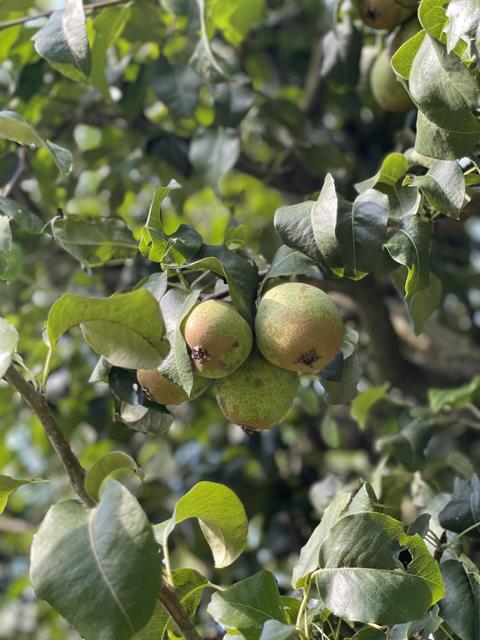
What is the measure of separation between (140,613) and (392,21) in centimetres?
95

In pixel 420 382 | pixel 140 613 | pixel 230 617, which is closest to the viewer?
pixel 140 613

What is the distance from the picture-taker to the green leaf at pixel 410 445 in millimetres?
1394

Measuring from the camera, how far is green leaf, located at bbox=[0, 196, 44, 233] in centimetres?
123

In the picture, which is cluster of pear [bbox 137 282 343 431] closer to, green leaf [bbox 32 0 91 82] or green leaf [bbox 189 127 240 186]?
green leaf [bbox 32 0 91 82]

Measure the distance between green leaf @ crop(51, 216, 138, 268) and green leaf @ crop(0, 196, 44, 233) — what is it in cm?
3

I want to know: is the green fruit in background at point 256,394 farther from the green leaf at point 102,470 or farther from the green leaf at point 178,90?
the green leaf at point 178,90

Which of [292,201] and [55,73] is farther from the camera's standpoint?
[292,201]

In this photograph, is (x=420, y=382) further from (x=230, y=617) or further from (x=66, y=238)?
(x=230, y=617)

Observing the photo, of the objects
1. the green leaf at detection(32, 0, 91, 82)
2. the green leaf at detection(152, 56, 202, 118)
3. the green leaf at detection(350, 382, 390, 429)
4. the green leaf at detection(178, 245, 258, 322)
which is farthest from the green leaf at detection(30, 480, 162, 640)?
the green leaf at detection(152, 56, 202, 118)

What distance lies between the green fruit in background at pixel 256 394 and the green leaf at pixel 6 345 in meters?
0.27

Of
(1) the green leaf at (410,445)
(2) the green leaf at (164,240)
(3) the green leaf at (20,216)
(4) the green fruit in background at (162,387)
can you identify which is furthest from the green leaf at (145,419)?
(1) the green leaf at (410,445)

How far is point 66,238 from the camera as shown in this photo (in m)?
1.25

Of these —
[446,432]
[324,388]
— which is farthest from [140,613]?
[446,432]

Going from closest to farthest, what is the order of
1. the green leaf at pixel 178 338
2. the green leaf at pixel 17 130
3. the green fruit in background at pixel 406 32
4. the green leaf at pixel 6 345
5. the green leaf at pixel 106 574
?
the green leaf at pixel 106 574 → the green leaf at pixel 6 345 → the green leaf at pixel 178 338 → the green leaf at pixel 17 130 → the green fruit in background at pixel 406 32
